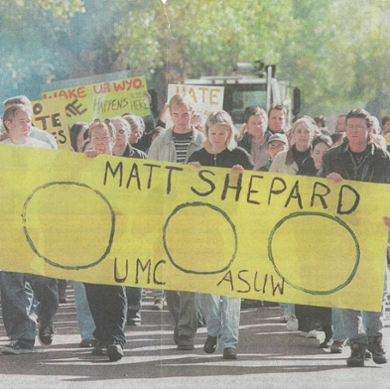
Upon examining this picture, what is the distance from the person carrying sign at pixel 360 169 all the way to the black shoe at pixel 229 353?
0.86 meters

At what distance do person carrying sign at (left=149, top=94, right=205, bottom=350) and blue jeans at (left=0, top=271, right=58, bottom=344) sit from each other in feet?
3.05

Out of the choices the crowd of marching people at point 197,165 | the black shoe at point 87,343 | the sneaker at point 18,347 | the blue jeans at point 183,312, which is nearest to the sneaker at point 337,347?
the crowd of marching people at point 197,165

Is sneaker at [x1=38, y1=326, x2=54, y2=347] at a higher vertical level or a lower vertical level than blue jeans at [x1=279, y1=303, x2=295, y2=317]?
lower

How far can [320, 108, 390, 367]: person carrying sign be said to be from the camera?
14.5 metres

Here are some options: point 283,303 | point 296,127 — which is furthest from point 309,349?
point 296,127

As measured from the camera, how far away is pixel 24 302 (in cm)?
1502

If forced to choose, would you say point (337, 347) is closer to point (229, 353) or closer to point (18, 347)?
point (229, 353)

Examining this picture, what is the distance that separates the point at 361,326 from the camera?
1465 centimetres

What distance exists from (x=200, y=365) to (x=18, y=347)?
4.69 ft

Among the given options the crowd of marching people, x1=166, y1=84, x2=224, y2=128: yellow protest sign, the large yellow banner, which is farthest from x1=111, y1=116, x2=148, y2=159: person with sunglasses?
x1=166, y1=84, x2=224, y2=128: yellow protest sign

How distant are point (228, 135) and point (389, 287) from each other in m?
1.68

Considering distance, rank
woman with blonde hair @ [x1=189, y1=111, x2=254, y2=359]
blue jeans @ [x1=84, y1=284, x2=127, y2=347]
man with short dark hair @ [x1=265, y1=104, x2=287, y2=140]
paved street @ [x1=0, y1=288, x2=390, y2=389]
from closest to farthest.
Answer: paved street @ [x1=0, y1=288, x2=390, y2=389] < woman with blonde hair @ [x1=189, y1=111, x2=254, y2=359] < blue jeans @ [x1=84, y1=284, x2=127, y2=347] < man with short dark hair @ [x1=265, y1=104, x2=287, y2=140]

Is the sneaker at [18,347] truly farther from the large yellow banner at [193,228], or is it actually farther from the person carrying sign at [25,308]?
the large yellow banner at [193,228]

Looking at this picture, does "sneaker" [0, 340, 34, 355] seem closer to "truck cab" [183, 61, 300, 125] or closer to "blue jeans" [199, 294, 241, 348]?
"blue jeans" [199, 294, 241, 348]
